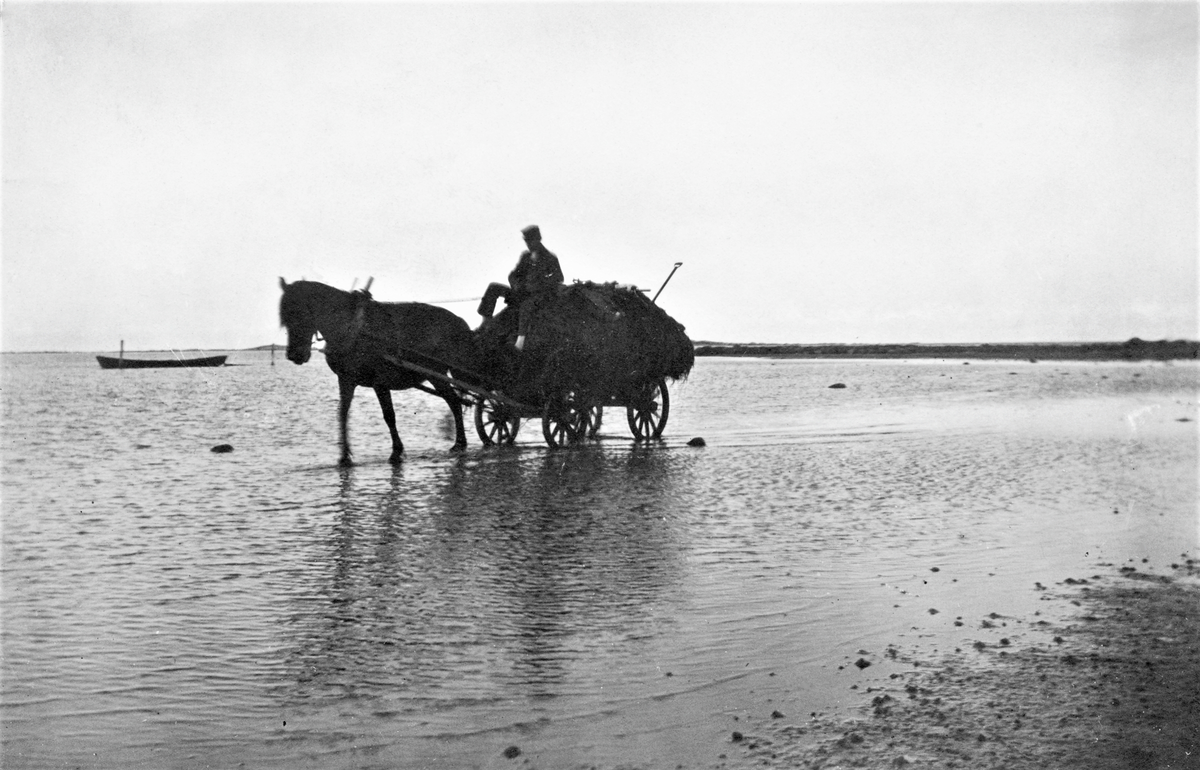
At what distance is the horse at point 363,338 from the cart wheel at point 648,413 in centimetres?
360

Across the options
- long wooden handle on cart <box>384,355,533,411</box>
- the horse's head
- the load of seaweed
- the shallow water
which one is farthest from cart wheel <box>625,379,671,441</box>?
the horse's head

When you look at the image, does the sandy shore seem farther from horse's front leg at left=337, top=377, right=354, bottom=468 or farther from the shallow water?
horse's front leg at left=337, top=377, right=354, bottom=468

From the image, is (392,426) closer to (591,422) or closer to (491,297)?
(491,297)

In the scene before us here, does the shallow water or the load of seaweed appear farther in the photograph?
the load of seaweed

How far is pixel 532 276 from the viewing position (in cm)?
1602

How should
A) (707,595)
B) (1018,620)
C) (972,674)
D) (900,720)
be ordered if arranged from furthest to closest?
(707,595) → (1018,620) → (972,674) → (900,720)

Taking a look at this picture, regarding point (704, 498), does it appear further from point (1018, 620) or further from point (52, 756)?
point (52, 756)

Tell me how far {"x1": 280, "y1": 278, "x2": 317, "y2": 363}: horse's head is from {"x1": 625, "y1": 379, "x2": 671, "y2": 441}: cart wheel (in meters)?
5.85

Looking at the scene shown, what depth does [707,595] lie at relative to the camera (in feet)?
23.1

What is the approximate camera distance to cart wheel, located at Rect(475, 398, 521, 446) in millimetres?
17469

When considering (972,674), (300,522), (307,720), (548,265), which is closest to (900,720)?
(972,674)

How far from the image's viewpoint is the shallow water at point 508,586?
4641 millimetres

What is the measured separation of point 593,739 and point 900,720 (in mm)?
1314

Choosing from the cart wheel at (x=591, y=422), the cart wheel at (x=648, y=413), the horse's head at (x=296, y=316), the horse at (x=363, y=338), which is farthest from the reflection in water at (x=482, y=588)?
the cart wheel at (x=648, y=413)
